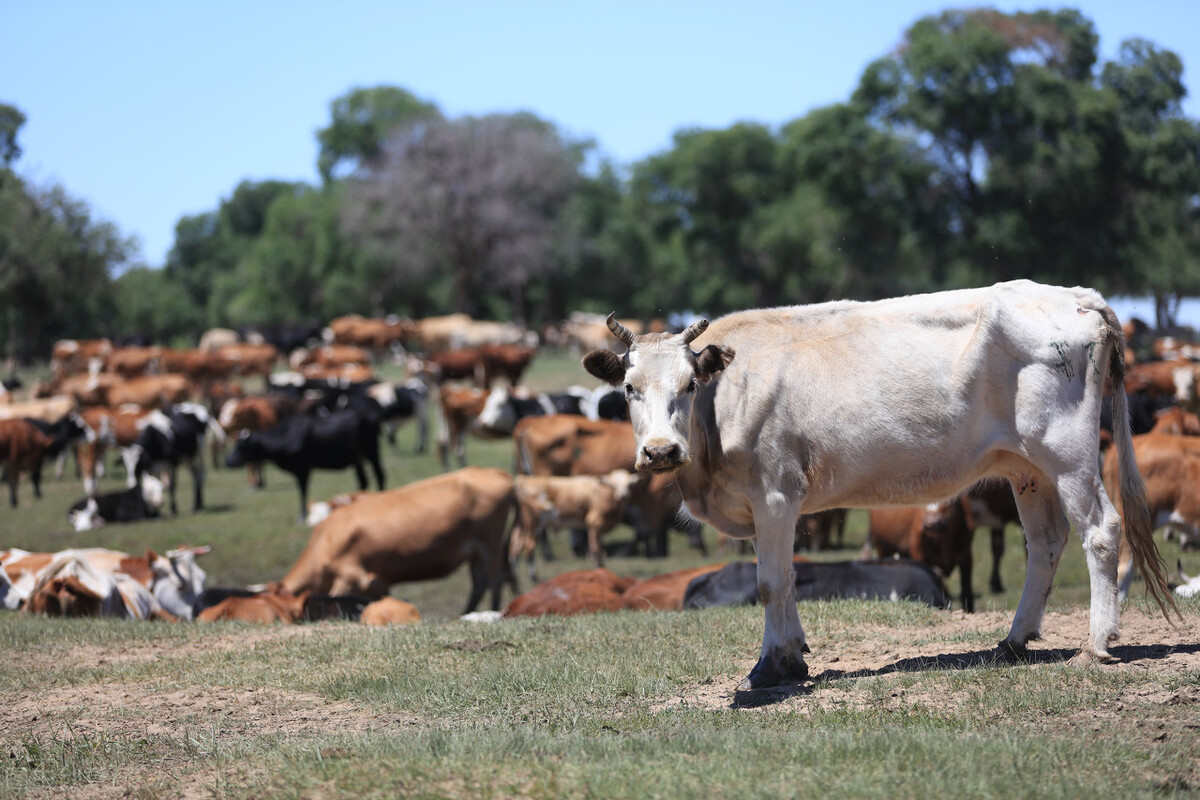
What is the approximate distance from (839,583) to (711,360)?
4.40m

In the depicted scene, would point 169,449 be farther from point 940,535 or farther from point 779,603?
point 779,603

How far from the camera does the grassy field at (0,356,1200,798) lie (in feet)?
15.5

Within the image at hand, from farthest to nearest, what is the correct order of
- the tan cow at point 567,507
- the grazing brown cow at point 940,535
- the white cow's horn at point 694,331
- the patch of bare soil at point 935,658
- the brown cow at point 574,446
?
1. the brown cow at point 574,446
2. the tan cow at point 567,507
3. the grazing brown cow at point 940,535
4. the white cow's horn at point 694,331
5. the patch of bare soil at point 935,658

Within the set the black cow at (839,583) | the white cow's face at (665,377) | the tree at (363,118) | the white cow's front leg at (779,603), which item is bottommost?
the black cow at (839,583)

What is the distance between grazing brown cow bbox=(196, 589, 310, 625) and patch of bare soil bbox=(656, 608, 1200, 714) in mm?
5561

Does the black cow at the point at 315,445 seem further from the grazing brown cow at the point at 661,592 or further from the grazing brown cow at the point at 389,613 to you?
the grazing brown cow at the point at 661,592

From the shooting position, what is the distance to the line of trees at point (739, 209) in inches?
1623

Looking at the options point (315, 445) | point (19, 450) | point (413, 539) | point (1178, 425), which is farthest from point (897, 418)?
point (19, 450)

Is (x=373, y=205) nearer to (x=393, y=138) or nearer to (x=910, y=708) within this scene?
(x=393, y=138)

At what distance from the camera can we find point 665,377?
648cm

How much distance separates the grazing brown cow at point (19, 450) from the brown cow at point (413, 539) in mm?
12805

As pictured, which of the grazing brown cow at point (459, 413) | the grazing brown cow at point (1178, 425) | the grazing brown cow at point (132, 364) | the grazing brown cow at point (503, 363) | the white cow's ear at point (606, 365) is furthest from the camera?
the grazing brown cow at point (132, 364)

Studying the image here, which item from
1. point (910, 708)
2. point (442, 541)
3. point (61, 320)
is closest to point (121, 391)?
point (442, 541)

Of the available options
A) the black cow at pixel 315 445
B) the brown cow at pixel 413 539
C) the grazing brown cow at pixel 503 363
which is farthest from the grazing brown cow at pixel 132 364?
the brown cow at pixel 413 539
